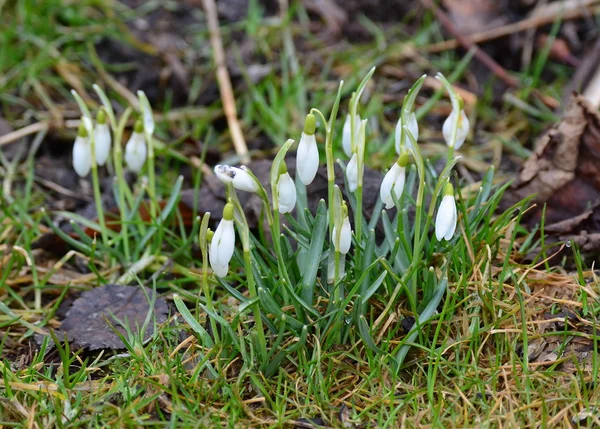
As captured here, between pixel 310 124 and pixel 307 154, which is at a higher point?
pixel 310 124

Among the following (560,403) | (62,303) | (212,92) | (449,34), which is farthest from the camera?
(449,34)

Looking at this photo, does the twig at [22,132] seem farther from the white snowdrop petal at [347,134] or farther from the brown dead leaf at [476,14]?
the brown dead leaf at [476,14]

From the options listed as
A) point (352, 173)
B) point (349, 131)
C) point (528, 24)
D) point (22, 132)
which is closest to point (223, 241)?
point (352, 173)

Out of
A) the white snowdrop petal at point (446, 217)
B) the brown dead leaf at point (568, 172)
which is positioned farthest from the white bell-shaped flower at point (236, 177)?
the brown dead leaf at point (568, 172)

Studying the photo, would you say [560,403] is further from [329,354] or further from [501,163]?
[501,163]

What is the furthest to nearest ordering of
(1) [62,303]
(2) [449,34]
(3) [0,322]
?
1. (2) [449,34]
2. (1) [62,303]
3. (3) [0,322]

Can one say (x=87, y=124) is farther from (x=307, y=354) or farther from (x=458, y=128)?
(x=458, y=128)

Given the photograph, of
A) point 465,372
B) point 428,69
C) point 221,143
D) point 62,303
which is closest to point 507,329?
point 465,372

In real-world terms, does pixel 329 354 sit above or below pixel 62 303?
above
